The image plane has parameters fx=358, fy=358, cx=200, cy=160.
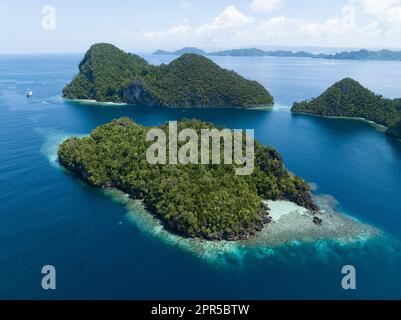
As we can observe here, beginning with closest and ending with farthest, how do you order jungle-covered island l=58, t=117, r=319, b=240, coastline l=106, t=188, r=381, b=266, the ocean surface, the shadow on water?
1. the ocean surface
2. coastline l=106, t=188, r=381, b=266
3. jungle-covered island l=58, t=117, r=319, b=240
4. the shadow on water

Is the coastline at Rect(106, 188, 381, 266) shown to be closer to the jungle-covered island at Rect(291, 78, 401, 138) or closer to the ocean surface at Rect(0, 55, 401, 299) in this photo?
the ocean surface at Rect(0, 55, 401, 299)

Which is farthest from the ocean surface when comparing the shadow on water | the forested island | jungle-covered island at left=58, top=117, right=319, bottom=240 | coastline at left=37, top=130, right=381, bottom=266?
the forested island

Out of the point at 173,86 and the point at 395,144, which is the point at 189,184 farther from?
the point at 173,86

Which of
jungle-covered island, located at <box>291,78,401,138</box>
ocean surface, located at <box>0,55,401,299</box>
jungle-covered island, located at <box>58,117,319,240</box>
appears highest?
jungle-covered island, located at <box>291,78,401,138</box>

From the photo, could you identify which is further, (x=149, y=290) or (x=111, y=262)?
(x=111, y=262)
